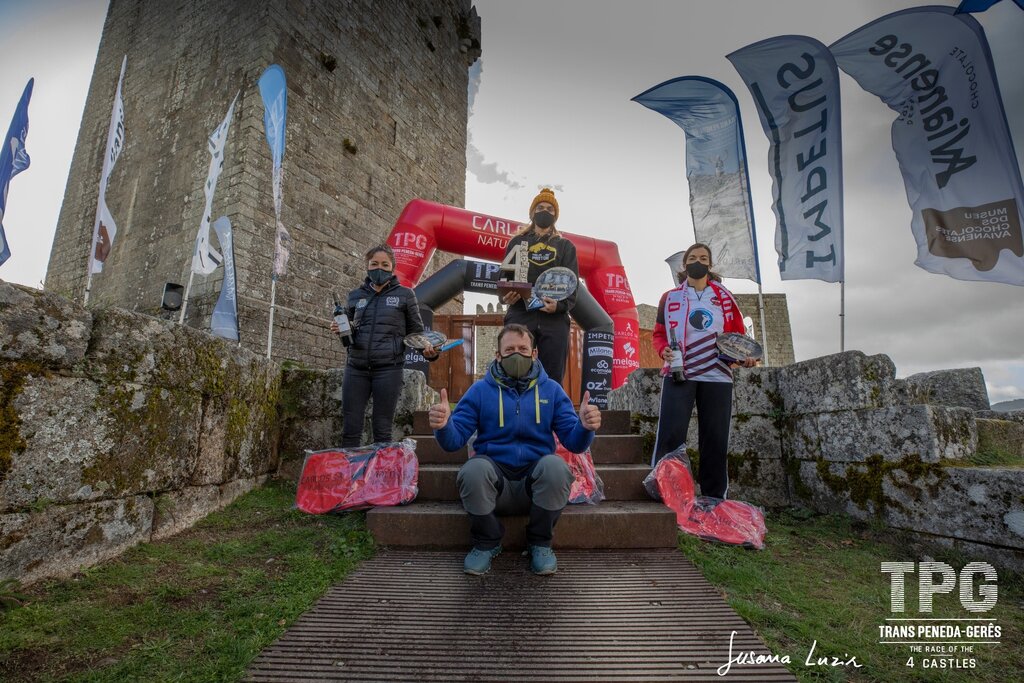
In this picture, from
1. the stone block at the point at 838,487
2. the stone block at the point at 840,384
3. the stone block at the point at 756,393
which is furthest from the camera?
the stone block at the point at 756,393

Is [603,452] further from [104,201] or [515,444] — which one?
[104,201]

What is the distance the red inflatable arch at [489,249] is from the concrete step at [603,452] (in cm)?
337

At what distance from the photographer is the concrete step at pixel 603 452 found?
3.73m

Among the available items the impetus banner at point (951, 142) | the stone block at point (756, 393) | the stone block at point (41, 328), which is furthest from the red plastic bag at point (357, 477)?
the impetus banner at point (951, 142)

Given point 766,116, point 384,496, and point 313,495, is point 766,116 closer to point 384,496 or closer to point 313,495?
point 384,496

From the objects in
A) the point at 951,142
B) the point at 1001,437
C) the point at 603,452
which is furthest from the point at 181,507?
the point at 951,142

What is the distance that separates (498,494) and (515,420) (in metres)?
0.41

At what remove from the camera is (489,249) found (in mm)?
7605

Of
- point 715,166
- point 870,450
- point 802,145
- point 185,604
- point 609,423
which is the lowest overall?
point 185,604

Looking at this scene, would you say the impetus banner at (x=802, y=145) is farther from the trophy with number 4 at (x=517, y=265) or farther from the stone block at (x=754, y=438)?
the trophy with number 4 at (x=517, y=265)

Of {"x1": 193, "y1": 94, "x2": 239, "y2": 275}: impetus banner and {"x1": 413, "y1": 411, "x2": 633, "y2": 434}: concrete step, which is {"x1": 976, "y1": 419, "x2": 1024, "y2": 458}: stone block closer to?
{"x1": 413, "y1": 411, "x2": 633, "y2": 434}: concrete step

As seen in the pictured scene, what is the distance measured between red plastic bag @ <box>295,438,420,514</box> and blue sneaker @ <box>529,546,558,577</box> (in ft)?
3.29

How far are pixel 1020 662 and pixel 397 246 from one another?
270 inches

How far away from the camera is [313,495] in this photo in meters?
3.29
